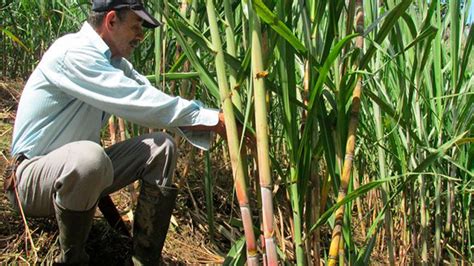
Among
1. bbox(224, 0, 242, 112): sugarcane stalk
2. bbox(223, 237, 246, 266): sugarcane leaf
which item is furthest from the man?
bbox(223, 237, 246, 266): sugarcane leaf

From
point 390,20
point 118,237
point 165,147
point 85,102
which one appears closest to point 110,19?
point 85,102

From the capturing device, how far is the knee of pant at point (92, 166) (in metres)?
1.29

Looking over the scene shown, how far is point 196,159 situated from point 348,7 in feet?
3.67

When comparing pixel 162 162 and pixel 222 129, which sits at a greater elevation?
pixel 222 129

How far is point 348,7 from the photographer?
3.47 ft

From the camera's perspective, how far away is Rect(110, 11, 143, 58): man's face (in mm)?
1408

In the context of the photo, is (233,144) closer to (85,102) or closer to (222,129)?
(222,129)

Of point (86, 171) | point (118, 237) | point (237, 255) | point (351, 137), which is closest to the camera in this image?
point (351, 137)

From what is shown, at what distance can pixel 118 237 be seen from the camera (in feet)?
5.23

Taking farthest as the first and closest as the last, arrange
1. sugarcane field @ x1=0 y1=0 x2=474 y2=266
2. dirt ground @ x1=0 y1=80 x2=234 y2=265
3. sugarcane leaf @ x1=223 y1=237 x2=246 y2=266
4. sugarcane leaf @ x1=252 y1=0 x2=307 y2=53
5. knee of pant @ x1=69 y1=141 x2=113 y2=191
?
dirt ground @ x1=0 y1=80 x2=234 y2=265 → knee of pant @ x1=69 y1=141 x2=113 y2=191 → sugarcane leaf @ x1=223 y1=237 x2=246 y2=266 → sugarcane field @ x1=0 y1=0 x2=474 y2=266 → sugarcane leaf @ x1=252 y1=0 x2=307 y2=53

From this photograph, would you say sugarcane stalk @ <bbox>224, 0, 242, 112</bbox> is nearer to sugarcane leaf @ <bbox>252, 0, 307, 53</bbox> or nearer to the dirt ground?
sugarcane leaf @ <bbox>252, 0, 307, 53</bbox>

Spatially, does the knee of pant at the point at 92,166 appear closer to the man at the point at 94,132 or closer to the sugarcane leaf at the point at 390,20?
the man at the point at 94,132

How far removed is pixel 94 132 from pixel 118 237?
304 mm

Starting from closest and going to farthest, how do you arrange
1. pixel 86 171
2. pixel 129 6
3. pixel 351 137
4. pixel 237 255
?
pixel 351 137, pixel 237 255, pixel 86 171, pixel 129 6
